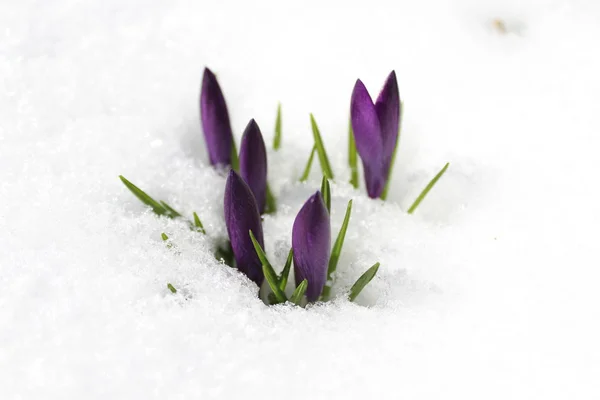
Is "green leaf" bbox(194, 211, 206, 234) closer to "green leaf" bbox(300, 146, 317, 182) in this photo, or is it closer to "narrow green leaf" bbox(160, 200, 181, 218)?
"narrow green leaf" bbox(160, 200, 181, 218)

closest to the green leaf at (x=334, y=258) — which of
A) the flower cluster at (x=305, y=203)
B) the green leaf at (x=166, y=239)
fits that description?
the flower cluster at (x=305, y=203)

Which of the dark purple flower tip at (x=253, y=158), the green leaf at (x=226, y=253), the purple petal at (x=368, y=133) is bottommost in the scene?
the green leaf at (x=226, y=253)

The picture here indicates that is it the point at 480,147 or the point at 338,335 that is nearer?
the point at 338,335

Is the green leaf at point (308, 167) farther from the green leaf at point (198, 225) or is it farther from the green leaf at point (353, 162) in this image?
the green leaf at point (198, 225)

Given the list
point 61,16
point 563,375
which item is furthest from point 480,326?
point 61,16

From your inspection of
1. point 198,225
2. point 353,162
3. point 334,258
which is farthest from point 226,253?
point 353,162

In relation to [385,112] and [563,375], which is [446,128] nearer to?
[385,112]
